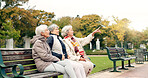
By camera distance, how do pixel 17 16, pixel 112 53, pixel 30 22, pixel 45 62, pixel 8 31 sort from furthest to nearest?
1. pixel 30 22
2. pixel 17 16
3. pixel 8 31
4. pixel 112 53
5. pixel 45 62

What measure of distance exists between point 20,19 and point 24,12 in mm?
1269

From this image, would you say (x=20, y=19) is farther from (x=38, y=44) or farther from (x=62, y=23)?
(x=38, y=44)

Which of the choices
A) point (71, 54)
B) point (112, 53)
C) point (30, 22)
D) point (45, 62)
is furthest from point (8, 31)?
point (45, 62)

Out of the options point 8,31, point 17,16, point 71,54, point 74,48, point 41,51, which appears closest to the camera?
point 41,51

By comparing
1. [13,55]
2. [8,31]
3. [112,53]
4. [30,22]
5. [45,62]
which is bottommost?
[112,53]

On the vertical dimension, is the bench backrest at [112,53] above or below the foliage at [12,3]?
below

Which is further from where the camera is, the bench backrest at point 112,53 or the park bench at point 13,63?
the bench backrest at point 112,53

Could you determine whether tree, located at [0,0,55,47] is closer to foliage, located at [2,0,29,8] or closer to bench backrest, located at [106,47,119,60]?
foliage, located at [2,0,29,8]

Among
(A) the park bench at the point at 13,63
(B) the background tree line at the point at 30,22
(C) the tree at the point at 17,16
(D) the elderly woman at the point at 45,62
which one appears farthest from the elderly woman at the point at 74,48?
(C) the tree at the point at 17,16

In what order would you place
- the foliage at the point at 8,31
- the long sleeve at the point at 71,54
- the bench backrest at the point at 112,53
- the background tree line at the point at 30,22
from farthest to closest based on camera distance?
1. the background tree line at the point at 30,22
2. the foliage at the point at 8,31
3. the bench backrest at the point at 112,53
4. the long sleeve at the point at 71,54

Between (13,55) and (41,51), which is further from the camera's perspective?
(41,51)

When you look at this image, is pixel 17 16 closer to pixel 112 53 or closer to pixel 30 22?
pixel 30 22

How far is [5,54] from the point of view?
360 centimetres

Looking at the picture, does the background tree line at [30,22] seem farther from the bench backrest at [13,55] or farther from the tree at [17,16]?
the bench backrest at [13,55]
